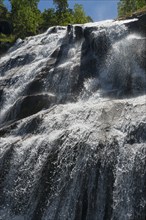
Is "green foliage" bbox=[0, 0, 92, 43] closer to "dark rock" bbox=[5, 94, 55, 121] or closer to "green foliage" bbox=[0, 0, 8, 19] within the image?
"green foliage" bbox=[0, 0, 8, 19]

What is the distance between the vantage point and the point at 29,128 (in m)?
21.7

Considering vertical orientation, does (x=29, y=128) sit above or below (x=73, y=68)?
below

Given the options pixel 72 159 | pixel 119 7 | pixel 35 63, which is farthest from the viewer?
pixel 119 7

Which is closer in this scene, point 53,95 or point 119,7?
point 53,95

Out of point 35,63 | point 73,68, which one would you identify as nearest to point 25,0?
point 35,63

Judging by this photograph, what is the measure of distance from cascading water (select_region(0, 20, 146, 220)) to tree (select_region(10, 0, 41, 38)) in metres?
33.8

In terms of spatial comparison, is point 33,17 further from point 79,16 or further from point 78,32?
point 78,32

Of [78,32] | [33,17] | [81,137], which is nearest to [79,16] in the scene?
[33,17]

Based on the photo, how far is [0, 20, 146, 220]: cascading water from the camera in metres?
15.8

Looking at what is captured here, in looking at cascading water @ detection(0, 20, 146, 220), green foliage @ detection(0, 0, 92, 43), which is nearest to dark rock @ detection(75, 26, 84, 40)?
cascading water @ detection(0, 20, 146, 220)

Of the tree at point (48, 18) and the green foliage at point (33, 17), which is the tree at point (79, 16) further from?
the tree at point (48, 18)

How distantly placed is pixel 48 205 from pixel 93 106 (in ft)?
23.8

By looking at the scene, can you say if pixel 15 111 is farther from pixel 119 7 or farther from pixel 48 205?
pixel 119 7

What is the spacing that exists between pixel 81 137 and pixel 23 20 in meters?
50.3
